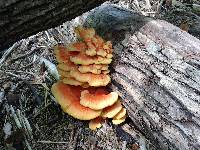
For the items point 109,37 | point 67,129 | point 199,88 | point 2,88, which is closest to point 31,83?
point 2,88

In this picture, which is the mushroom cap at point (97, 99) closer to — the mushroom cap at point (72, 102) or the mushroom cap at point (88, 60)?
the mushroom cap at point (72, 102)

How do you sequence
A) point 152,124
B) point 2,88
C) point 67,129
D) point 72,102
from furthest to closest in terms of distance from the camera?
point 2,88
point 67,129
point 72,102
point 152,124

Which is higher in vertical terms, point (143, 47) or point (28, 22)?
point (28, 22)

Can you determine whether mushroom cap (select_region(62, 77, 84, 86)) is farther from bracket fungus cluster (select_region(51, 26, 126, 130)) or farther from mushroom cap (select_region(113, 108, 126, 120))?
mushroom cap (select_region(113, 108, 126, 120))

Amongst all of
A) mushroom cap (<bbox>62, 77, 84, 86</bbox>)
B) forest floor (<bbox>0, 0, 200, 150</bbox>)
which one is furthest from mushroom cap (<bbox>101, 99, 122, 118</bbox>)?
mushroom cap (<bbox>62, 77, 84, 86</bbox>)

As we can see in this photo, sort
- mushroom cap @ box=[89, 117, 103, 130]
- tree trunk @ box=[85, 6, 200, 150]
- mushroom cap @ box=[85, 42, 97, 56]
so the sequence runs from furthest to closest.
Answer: mushroom cap @ box=[89, 117, 103, 130] → mushroom cap @ box=[85, 42, 97, 56] → tree trunk @ box=[85, 6, 200, 150]

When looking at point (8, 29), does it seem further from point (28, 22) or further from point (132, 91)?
point (132, 91)
